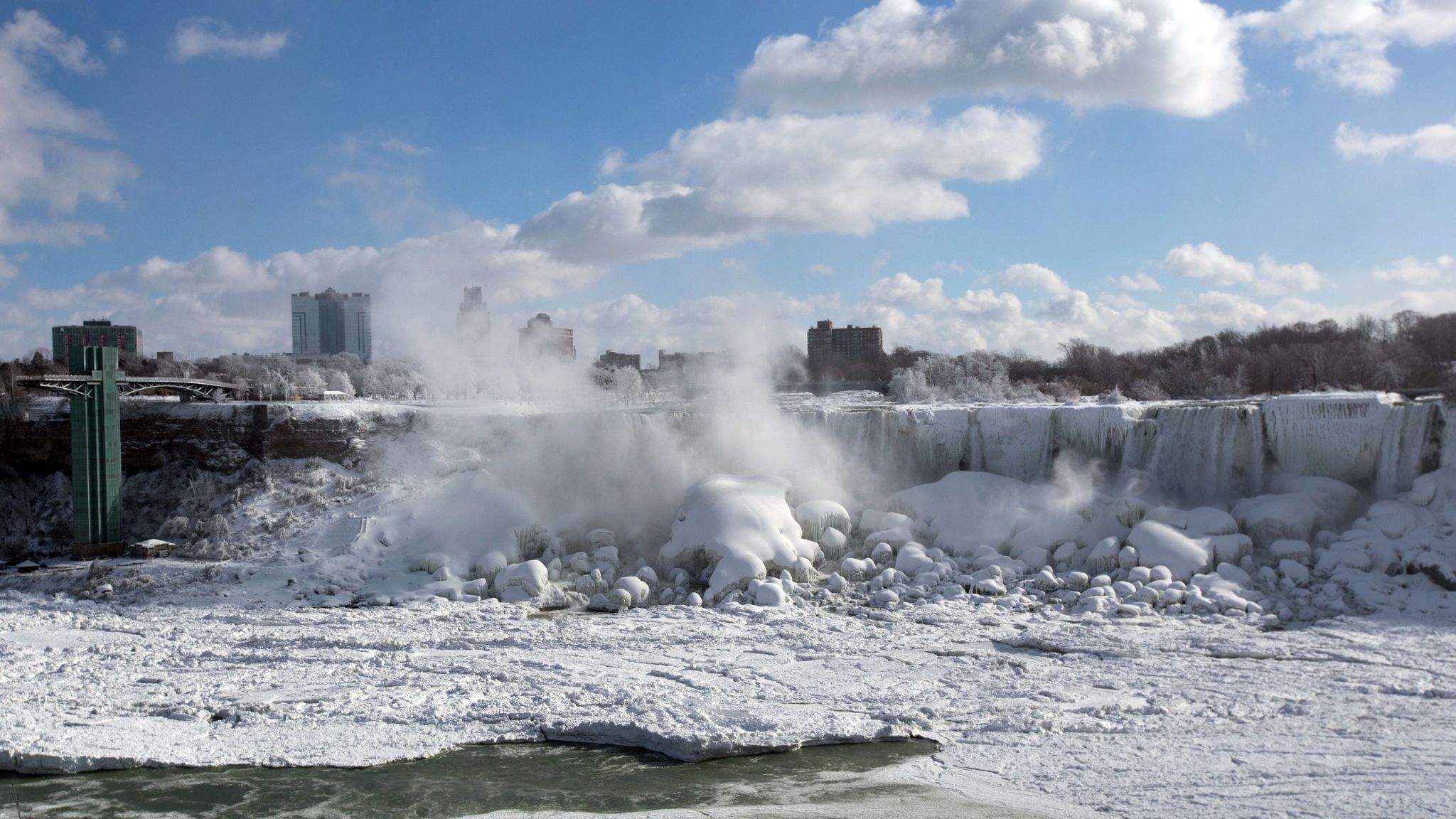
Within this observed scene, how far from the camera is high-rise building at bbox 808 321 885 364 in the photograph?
2279 inches

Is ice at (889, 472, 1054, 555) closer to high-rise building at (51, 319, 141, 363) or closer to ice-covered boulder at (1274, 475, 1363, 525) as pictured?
ice-covered boulder at (1274, 475, 1363, 525)

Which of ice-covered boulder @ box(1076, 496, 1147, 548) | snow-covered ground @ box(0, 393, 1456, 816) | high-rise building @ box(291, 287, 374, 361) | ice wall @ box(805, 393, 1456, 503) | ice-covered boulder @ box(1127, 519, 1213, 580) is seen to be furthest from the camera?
high-rise building @ box(291, 287, 374, 361)

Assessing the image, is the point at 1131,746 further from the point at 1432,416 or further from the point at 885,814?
the point at 1432,416

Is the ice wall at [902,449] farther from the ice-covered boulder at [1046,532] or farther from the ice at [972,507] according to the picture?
the ice-covered boulder at [1046,532]

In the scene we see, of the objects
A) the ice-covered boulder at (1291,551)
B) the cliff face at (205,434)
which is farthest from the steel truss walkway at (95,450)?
the ice-covered boulder at (1291,551)

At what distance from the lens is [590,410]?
22469mm

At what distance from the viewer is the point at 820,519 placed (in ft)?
60.1

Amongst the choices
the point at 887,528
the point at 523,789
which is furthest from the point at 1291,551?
the point at 523,789

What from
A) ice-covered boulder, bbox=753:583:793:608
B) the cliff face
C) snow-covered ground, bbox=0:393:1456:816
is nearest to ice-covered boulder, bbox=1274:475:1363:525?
snow-covered ground, bbox=0:393:1456:816

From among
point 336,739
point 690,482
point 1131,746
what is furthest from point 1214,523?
point 336,739

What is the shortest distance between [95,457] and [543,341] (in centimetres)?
1304

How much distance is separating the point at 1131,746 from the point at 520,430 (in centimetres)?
1636

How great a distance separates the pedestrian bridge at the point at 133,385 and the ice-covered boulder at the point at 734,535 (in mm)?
12595

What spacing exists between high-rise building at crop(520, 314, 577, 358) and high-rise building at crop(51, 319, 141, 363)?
1558 inches
